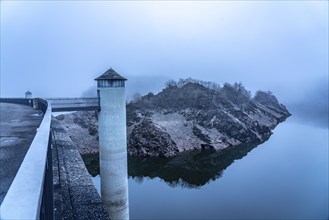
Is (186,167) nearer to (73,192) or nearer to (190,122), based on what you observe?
(190,122)

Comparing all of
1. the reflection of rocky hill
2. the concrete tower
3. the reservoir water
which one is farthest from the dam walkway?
the reflection of rocky hill

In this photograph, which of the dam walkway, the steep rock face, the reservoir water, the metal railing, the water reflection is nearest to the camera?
the metal railing

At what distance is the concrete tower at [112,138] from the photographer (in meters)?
14.9

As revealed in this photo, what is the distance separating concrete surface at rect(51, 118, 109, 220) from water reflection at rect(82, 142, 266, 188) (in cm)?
1821

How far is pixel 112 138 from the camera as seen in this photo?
14875mm

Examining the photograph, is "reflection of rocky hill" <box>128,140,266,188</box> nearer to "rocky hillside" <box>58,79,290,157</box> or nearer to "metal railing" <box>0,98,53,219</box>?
"rocky hillside" <box>58,79,290,157</box>

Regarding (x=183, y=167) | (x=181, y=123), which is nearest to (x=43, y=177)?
(x=183, y=167)

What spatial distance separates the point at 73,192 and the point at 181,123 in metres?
36.4

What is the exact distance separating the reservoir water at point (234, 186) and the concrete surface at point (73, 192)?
1128 cm

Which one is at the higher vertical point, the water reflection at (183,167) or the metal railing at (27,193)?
the metal railing at (27,193)

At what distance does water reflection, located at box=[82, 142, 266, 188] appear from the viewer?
2867 centimetres

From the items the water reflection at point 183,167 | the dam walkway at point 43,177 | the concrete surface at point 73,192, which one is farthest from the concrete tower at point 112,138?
the water reflection at point 183,167

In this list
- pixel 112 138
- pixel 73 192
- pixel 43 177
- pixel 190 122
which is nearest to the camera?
pixel 43 177

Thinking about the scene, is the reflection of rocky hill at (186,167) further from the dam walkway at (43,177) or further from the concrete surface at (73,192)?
the concrete surface at (73,192)
